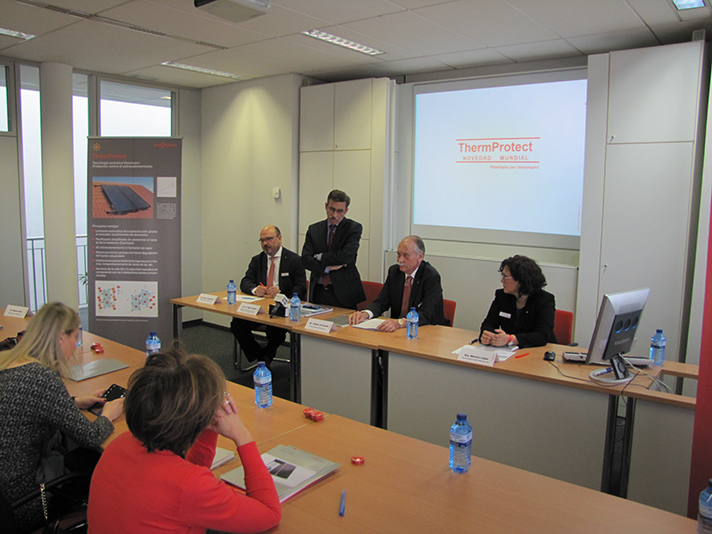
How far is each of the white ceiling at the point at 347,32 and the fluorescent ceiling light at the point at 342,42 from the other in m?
0.10

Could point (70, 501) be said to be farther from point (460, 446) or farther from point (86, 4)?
point (86, 4)

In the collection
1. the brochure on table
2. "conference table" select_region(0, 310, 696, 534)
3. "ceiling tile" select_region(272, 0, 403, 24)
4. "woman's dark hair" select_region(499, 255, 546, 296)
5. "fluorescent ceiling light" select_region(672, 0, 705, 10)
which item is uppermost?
"fluorescent ceiling light" select_region(672, 0, 705, 10)

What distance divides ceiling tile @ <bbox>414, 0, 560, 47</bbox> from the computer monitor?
2159mm

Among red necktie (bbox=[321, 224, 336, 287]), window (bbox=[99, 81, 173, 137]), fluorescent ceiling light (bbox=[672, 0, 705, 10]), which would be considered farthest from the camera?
window (bbox=[99, 81, 173, 137])

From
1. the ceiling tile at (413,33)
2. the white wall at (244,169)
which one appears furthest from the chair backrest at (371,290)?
the ceiling tile at (413,33)

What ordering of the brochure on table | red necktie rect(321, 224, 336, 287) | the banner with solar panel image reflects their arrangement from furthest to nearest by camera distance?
the banner with solar panel image < red necktie rect(321, 224, 336, 287) < the brochure on table

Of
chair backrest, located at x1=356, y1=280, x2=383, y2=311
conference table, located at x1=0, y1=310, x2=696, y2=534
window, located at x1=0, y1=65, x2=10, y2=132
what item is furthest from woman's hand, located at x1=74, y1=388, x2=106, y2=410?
window, located at x1=0, y1=65, x2=10, y2=132

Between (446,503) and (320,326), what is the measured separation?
204cm

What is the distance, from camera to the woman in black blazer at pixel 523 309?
126 inches

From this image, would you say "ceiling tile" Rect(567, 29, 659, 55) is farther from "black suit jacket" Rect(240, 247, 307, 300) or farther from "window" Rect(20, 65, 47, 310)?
"window" Rect(20, 65, 47, 310)

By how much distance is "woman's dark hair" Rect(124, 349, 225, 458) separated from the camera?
1.29 meters

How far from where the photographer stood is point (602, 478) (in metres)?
2.48

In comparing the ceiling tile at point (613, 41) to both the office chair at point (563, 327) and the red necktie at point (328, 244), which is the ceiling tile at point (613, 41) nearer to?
the office chair at point (563, 327)

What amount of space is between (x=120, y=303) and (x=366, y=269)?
8.10 ft
